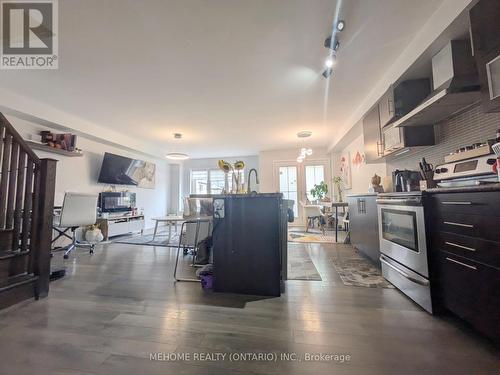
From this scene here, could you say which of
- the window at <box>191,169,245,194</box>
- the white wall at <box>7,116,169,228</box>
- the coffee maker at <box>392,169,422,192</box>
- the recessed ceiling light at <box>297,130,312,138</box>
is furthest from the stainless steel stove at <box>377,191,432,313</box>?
the window at <box>191,169,245,194</box>

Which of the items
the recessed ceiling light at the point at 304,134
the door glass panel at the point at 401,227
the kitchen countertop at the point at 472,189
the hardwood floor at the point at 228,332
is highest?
the recessed ceiling light at the point at 304,134

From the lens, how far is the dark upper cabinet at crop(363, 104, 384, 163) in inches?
122

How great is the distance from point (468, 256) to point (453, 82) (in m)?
1.34

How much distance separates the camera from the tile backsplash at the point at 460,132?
5.91ft

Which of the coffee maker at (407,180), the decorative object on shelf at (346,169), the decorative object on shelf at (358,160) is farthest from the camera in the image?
the decorative object on shelf at (346,169)

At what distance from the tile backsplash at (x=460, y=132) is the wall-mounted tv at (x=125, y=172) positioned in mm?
5892

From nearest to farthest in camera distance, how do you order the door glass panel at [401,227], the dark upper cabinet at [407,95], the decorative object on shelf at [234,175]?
the door glass panel at [401,227] → the decorative object on shelf at [234,175] → the dark upper cabinet at [407,95]

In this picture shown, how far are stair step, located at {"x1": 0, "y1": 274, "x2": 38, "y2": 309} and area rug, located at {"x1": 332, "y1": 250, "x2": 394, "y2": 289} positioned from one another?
115 inches

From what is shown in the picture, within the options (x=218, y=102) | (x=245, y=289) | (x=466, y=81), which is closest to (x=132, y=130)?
(x=218, y=102)

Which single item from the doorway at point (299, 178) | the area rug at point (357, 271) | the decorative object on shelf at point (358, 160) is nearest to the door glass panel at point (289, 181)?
the doorway at point (299, 178)

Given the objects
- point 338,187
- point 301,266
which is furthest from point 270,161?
point 301,266

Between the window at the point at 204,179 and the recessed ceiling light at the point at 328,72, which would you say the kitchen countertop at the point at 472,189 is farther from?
the window at the point at 204,179

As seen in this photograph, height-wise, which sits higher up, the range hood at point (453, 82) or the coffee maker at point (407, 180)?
the range hood at point (453, 82)

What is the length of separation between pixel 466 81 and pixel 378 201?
128 centimetres
